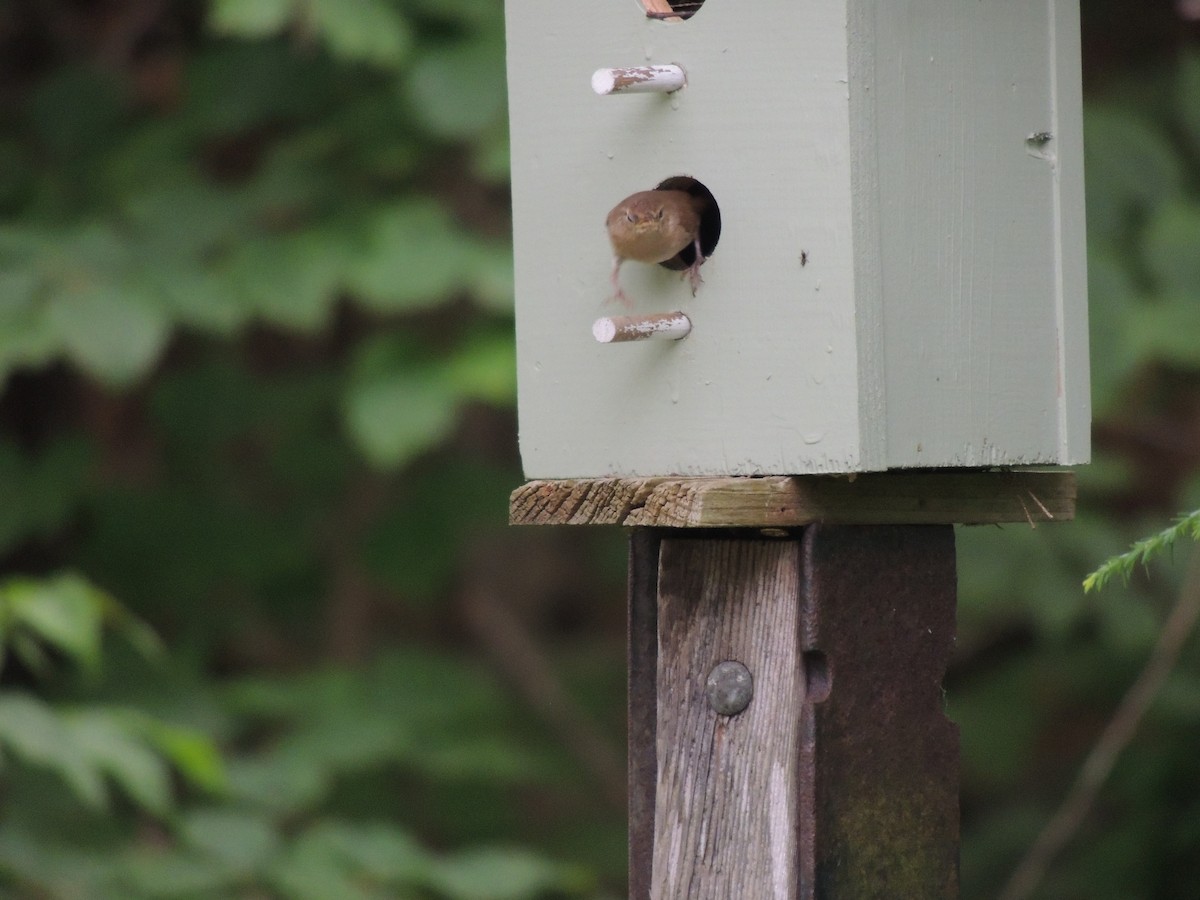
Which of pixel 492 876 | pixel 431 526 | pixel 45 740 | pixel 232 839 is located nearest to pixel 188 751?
pixel 45 740

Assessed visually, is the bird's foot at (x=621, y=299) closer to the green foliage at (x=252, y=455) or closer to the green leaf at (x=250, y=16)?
the green foliage at (x=252, y=455)

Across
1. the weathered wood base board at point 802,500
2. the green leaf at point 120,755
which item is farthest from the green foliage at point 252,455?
the weathered wood base board at point 802,500

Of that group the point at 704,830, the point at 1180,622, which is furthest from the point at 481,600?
the point at 704,830

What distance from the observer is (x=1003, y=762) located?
4637 mm

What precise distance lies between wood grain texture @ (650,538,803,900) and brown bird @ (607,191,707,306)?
0.35 m

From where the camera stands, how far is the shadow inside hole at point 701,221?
1.97m

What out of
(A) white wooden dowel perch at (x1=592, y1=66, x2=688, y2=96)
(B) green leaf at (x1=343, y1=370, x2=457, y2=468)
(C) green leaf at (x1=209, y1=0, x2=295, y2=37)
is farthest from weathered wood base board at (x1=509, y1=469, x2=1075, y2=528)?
(C) green leaf at (x1=209, y1=0, x2=295, y2=37)

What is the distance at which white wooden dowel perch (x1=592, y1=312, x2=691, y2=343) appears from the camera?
1.82 metres

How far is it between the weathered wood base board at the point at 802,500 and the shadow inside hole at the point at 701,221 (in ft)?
1.04

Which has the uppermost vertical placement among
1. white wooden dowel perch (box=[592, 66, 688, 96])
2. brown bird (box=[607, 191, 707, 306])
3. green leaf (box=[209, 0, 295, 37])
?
green leaf (box=[209, 0, 295, 37])

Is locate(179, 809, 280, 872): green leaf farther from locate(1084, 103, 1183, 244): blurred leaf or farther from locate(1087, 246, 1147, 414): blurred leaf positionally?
locate(1084, 103, 1183, 244): blurred leaf

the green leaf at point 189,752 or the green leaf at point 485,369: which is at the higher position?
the green leaf at point 485,369

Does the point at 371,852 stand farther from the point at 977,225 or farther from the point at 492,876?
the point at 977,225

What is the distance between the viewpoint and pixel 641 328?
1.83 meters
